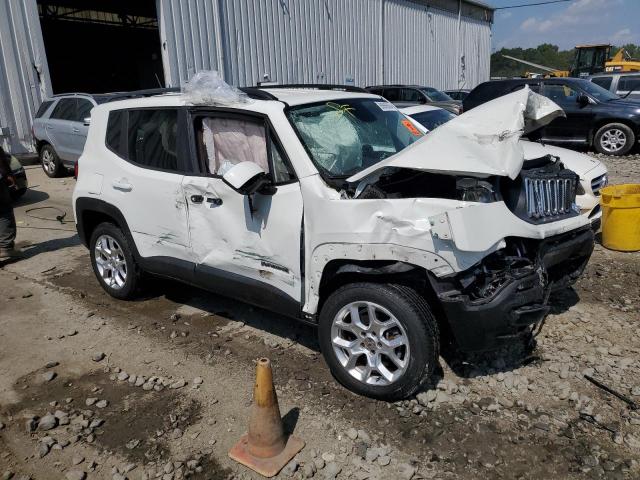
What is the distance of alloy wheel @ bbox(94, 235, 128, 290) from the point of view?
4867 mm

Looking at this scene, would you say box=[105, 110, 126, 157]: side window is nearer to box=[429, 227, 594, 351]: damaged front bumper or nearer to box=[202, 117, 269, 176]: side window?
box=[202, 117, 269, 176]: side window

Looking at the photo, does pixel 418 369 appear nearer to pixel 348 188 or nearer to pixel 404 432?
pixel 404 432

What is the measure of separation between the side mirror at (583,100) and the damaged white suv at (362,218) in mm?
8901

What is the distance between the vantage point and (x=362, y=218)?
121 inches

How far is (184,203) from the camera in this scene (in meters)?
4.00

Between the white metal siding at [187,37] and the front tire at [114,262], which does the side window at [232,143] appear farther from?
the white metal siding at [187,37]

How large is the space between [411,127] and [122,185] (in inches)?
98.4

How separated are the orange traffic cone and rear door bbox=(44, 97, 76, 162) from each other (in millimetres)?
9960

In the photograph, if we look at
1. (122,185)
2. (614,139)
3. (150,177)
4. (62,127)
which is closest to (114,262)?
(122,185)

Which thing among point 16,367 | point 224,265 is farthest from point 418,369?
point 16,367

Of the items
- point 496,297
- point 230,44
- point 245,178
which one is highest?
point 230,44

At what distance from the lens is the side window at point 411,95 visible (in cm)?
1567

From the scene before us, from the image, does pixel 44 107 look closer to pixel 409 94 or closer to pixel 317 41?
pixel 409 94

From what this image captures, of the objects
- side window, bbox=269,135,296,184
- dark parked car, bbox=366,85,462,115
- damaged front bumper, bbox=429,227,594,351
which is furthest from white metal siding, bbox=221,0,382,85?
damaged front bumper, bbox=429,227,594,351
